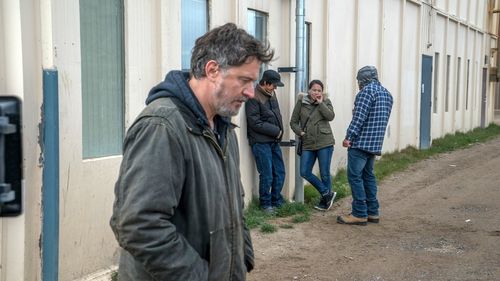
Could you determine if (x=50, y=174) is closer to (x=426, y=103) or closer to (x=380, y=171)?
(x=380, y=171)

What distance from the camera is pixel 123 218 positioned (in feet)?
7.30

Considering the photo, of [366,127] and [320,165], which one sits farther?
[320,165]

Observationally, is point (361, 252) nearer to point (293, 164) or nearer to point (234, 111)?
point (293, 164)

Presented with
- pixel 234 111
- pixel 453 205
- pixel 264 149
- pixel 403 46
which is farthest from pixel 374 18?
pixel 234 111

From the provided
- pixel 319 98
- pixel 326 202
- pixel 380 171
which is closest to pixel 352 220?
pixel 326 202

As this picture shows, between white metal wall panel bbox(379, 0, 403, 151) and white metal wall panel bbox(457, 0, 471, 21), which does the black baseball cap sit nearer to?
white metal wall panel bbox(379, 0, 403, 151)

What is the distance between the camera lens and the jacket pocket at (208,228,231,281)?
2.42 metres

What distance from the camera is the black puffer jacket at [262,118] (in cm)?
738

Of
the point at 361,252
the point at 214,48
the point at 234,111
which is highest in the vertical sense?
the point at 214,48

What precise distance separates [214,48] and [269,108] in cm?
504

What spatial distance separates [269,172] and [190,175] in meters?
5.30

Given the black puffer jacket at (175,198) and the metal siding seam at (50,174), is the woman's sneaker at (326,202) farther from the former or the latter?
the black puffer jacket at (175,198)

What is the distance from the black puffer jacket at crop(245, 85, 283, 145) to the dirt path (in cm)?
119

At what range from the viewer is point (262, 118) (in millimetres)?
7449
